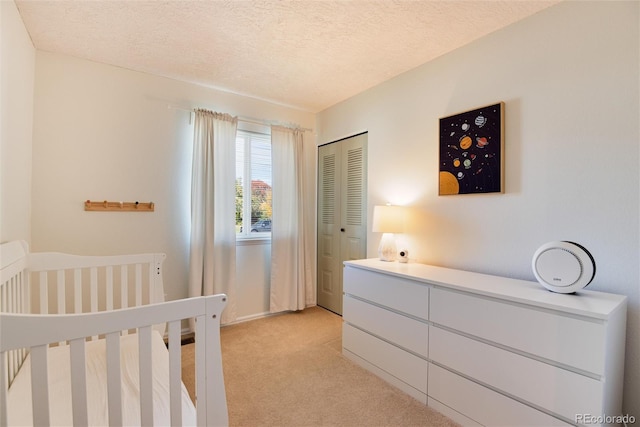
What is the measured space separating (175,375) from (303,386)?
1.32 meters

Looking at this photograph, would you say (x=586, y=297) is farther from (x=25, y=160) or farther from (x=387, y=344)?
(x=25, y=160)

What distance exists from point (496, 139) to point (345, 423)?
2093mm

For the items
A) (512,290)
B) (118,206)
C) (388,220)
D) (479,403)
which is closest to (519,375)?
(479,403)

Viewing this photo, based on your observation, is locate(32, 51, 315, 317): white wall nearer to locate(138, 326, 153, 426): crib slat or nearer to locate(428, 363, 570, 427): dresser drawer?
locate(138, 326, 153, 426): crib slat

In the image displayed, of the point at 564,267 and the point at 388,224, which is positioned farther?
the point at 388,224

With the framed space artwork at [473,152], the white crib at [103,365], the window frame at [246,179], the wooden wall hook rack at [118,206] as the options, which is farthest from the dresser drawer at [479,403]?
the wooden wall hook rack at [118,206]

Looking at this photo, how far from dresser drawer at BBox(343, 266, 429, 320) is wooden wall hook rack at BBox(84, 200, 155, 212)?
194cm

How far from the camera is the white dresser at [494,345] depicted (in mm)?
1286

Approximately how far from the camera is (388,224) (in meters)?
2.52

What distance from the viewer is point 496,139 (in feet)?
6.66

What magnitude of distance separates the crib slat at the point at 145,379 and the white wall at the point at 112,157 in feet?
6.76

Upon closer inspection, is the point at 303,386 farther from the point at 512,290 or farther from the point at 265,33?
the point at 265,33

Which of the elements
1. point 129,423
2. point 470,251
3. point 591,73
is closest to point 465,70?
point 591,73

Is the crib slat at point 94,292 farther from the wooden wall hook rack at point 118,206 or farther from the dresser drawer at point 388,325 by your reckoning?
the dresser drawer at point 388,325
